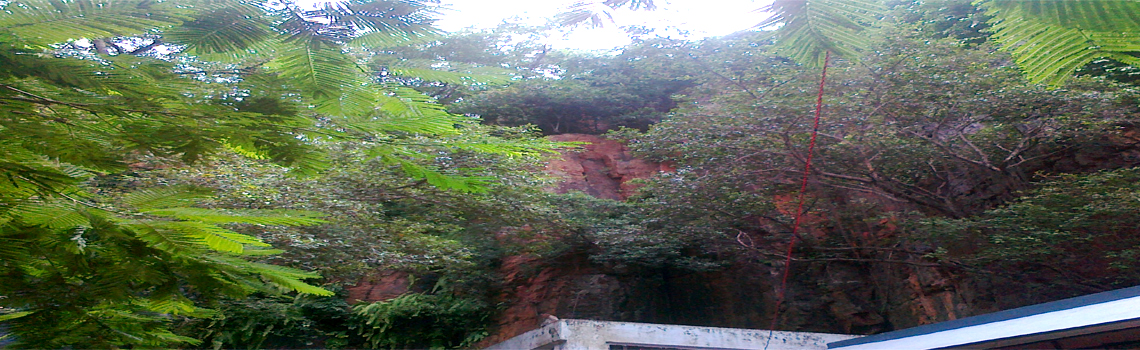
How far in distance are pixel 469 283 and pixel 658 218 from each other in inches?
132

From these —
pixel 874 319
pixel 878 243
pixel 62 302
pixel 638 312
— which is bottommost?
pixel 62 302

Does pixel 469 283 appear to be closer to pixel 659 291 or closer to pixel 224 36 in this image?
pixel 659 291

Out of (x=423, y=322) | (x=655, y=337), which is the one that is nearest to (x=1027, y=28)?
(x=655, y=337)

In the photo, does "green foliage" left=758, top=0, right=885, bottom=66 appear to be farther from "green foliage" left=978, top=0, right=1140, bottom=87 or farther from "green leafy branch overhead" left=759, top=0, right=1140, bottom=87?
"green foliage" left=978, top=0, right=1140, bottom=87

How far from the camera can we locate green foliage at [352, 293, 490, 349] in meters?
8.52

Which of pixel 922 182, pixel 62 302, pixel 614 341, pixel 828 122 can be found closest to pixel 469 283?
pixel 614 341

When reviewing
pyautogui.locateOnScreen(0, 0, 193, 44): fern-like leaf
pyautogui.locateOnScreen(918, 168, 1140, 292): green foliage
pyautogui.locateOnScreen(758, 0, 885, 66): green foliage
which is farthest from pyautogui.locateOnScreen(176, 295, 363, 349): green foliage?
pyautogui.locateOnScreen(758, 0, 885, 66): green foliage

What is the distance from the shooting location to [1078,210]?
5160mm

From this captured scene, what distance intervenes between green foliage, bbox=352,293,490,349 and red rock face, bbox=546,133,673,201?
2.55 meters

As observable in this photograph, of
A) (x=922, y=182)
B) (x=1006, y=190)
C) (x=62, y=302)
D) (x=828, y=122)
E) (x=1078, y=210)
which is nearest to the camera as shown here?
(x=62, y=302)

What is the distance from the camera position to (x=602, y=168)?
1073 centimetres

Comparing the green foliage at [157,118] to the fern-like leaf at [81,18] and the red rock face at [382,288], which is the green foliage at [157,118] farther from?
the red rock face at [382,288]

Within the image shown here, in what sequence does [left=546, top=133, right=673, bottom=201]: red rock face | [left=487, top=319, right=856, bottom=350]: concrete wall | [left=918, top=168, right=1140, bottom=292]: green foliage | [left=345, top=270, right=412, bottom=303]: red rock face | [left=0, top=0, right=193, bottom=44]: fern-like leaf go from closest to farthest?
[left=0, top=0, right=193, bottom=44]: fern-like leaf, [left=918, top=168, right=1140, bottom=292]: green foliage, [left=487, top=319, right=856, bottom=350]: concrete wall, [left=345, top=270, right=412, bottom=303]: red rock face, [left=546, top=133, right=673, bottom=201]: red rock face

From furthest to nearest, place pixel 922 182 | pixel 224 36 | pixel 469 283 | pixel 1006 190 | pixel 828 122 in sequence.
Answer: pixel 469 283 < pixel 922 182 < pixel 1006 190 < pixel 828 122 < pixel 224 36
